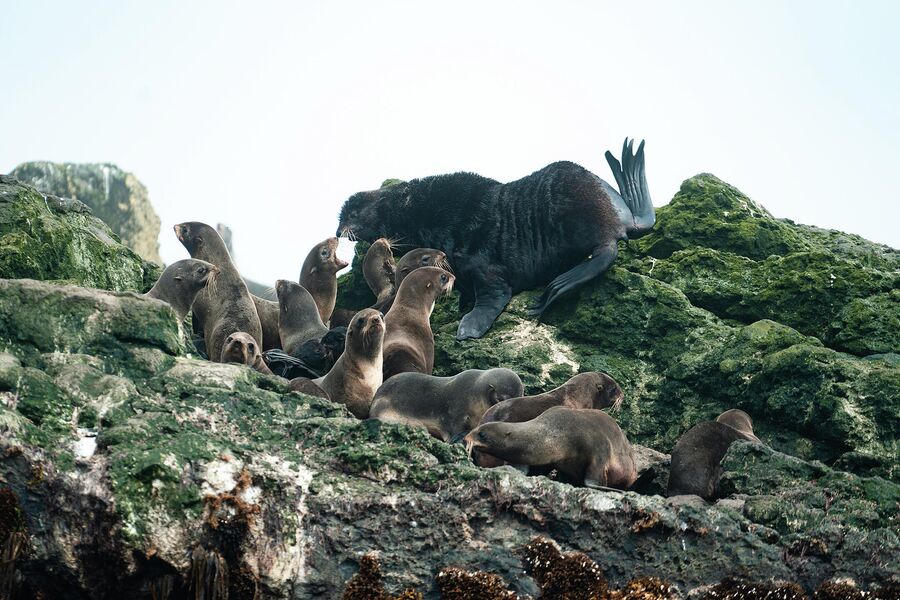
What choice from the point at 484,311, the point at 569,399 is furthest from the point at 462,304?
the point at 569,399

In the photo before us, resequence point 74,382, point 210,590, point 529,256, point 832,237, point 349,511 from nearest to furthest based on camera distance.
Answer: point 210,590 → point 349,511 → point 74,382 → point 529,256 → point 832,237

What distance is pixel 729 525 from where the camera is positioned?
18.6 ft

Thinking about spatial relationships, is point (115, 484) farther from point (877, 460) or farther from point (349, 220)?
point (349, 220)

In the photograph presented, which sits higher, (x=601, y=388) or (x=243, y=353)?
(x=243, y=353)

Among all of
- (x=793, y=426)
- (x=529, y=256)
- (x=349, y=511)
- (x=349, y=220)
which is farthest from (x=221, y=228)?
(x=349, y=511)

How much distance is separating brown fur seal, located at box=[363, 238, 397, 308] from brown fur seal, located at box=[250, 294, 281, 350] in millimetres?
931

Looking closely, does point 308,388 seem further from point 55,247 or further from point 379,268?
point 379,268

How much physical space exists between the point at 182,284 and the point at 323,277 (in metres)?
1.98

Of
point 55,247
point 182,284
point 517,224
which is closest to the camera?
point 55,247

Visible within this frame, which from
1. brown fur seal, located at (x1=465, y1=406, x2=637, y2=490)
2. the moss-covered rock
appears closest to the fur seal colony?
brown fur seal, located at (x1=465, y1=406, x2=637, y2=490)

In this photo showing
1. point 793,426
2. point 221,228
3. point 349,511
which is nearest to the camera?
point 349,511

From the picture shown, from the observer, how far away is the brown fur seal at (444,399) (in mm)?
7695

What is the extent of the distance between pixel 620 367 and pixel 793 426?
1541 millimetres

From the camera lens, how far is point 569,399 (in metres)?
7.98
